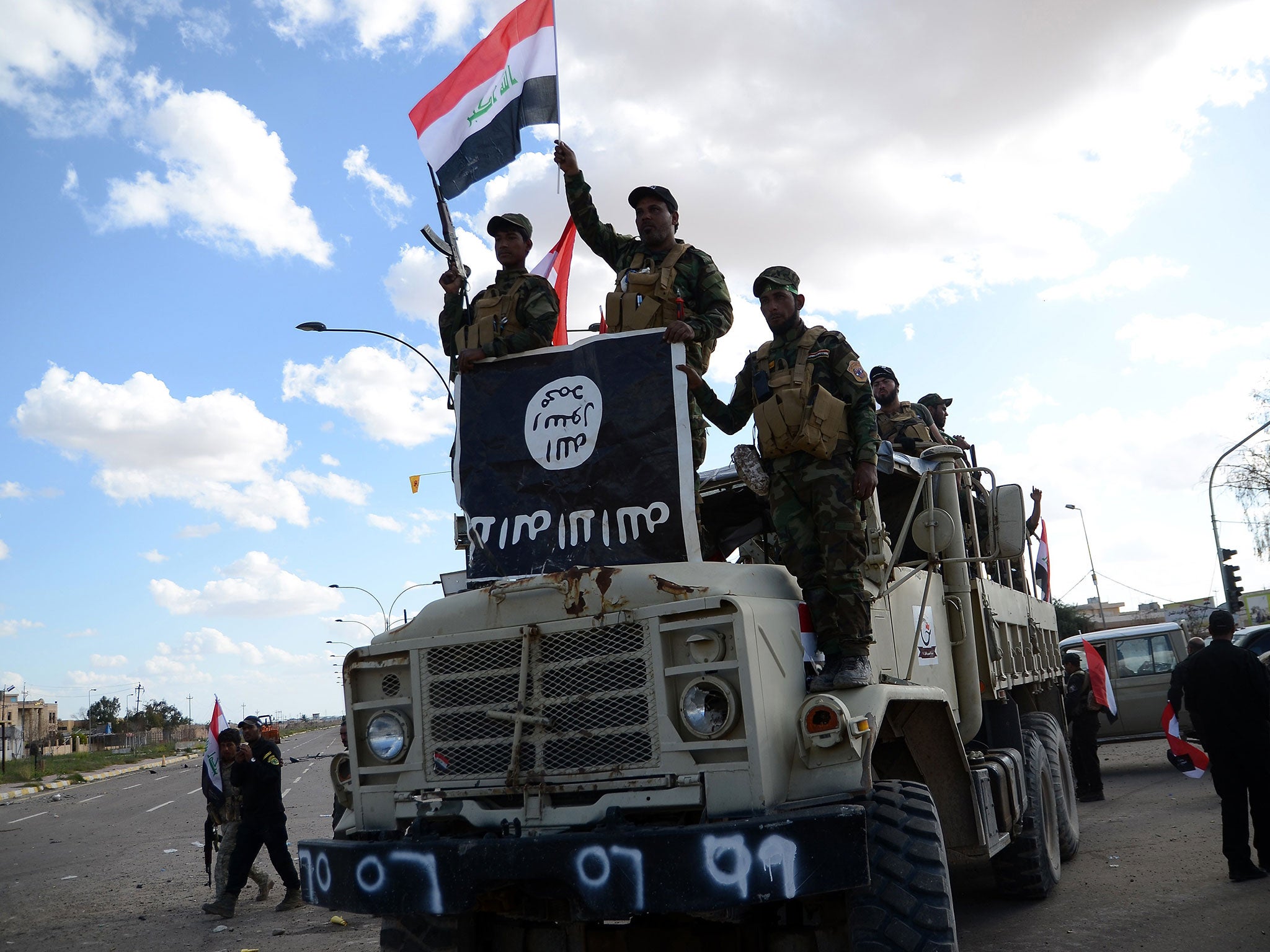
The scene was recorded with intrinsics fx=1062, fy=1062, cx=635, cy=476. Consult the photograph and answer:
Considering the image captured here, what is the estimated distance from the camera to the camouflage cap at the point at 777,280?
187 inches

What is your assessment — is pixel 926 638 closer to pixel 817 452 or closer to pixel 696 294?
pixel 817 452

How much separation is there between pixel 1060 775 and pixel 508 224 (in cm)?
559

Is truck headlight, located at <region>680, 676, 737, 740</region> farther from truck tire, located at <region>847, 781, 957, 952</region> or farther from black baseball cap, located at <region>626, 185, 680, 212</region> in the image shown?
black baseball cap, located at <region>626, 185, 680, 212</region>

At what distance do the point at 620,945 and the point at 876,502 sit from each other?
2.20m

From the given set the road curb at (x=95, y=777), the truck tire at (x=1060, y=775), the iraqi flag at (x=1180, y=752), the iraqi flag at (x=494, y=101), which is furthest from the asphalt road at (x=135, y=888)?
the road curb at (x=95, y=777)

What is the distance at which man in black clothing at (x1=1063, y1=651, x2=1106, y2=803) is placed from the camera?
1220 cm

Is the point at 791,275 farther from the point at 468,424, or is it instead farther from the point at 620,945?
the point at 620,945

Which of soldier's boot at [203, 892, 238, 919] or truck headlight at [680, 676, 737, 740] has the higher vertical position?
truck headlight at [680, 676, 737, 740]

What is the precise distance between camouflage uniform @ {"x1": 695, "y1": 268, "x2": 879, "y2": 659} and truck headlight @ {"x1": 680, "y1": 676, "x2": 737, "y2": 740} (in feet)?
2.06

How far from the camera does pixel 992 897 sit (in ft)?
23.3

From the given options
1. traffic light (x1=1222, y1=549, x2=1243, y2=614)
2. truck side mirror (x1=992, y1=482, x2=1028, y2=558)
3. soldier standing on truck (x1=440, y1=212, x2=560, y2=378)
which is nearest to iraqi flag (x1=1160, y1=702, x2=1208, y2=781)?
truck side mirror (x1=992, y1=482, x2=1028, y2=558)

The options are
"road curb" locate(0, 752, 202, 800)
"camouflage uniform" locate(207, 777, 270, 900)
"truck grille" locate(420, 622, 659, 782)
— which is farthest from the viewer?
"road curb" locate(0, 752, 202, 800)

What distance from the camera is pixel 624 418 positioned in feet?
14.9

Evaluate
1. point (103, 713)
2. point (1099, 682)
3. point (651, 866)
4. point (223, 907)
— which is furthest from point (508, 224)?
point (103, 713)
